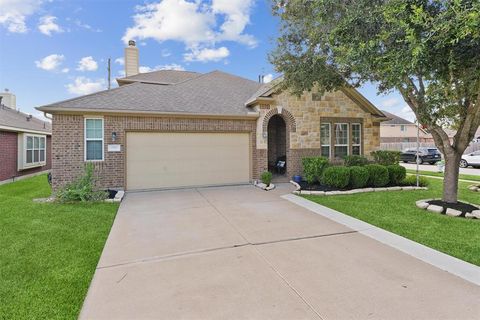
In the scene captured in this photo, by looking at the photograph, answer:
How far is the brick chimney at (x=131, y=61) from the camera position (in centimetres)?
1792

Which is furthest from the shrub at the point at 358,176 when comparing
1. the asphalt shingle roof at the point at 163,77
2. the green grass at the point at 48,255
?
the asphalt shingle roof at the point at 163,77

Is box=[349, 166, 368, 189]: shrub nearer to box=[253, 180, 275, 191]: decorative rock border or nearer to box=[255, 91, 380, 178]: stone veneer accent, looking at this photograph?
box=[255, 91, 380, 178]: stone veneer accent

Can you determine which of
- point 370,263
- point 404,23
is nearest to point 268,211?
point 370,263

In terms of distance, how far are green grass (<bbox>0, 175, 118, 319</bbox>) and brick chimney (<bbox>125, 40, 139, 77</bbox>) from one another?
12.3 meters

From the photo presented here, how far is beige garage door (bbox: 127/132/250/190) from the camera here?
34.2 feet

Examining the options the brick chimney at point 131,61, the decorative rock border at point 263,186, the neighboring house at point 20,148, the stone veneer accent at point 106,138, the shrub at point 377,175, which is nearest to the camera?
the stone veneer accent at point 106,138

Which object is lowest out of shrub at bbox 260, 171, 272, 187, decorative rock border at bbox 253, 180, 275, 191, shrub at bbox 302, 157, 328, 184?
decorative rock border at bbox 253, 180, 275, 191

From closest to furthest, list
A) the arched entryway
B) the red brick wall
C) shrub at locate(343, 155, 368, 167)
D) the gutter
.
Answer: the gutter < shrub at locate(343, 155, 368, 167) < the red brick wall < the arched entryway

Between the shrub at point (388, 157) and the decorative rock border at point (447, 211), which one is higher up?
the shrub at point (388, 157)

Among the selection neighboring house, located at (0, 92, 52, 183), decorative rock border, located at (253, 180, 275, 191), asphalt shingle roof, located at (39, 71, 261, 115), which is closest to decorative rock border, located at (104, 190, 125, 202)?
asphalt shingle roof, located at (39, 71, 261, 115)

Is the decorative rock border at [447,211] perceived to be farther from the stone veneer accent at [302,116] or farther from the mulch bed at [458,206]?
the stone veneer accent at [302,116]

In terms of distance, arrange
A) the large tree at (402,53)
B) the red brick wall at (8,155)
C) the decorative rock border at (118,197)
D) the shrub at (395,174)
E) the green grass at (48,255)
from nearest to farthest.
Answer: the green grass at (48,255)
the large tree at (402,53)
the decorative rock border at (118,197)
the shrub at (395,174)
the red brick wall at (8,155)

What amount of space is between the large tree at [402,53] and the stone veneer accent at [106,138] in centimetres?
443

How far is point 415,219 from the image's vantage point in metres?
6.37
